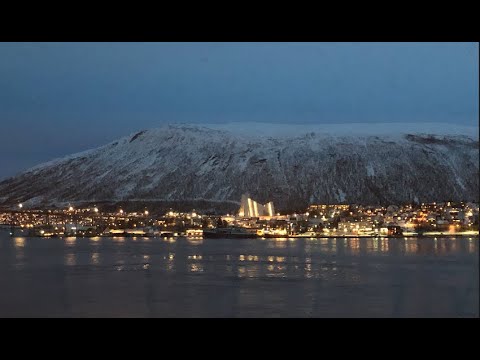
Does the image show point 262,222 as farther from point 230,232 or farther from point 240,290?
point 240,290

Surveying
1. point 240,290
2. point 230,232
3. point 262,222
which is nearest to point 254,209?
point 262,222

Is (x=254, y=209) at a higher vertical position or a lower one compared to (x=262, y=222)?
higher

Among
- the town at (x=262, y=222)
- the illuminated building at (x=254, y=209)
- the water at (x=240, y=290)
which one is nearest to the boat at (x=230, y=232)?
the town at (x=262, y=222)

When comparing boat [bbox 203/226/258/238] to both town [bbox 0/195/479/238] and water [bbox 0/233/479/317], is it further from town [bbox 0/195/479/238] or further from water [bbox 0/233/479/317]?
water [bbox 0/233/479/317]

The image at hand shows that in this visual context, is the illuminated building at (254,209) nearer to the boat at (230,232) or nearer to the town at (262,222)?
the town at (262,222)
